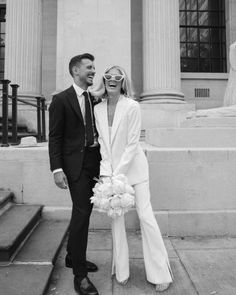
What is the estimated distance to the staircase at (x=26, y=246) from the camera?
281 centimetres

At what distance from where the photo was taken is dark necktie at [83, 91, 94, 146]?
9.16 feet

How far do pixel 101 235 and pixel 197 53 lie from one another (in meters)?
11.9

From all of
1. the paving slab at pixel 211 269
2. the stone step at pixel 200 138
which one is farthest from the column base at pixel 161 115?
the paving slab at pixel 211 269

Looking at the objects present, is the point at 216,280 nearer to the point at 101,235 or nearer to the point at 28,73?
the point at 101,235

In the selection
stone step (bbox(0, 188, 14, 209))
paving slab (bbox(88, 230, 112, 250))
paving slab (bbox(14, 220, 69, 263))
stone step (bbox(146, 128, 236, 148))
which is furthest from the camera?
stone step (bbox(146, 128, 236, 148))

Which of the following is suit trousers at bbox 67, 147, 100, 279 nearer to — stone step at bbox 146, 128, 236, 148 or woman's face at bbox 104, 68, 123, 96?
woman's face at bbox 104, 68, 123, 96

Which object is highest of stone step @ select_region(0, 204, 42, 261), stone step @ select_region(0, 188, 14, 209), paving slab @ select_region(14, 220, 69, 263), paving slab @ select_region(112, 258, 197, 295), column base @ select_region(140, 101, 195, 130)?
column base @ select_region(140, 101, 195, 130)

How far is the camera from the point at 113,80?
Answer: 2.77m

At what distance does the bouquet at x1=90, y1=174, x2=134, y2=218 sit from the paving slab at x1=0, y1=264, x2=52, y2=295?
942mm

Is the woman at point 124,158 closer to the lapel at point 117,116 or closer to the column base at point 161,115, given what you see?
the lapel at point 117,116

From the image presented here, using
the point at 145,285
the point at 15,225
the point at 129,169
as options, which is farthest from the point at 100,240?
the point at 129,169

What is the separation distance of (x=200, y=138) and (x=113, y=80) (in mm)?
2569

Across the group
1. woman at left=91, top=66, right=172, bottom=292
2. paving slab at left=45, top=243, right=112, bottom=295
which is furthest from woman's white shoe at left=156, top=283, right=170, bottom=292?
paving slab at left=45, top=243, right=112, bottom=295

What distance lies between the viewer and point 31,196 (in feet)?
15.1
